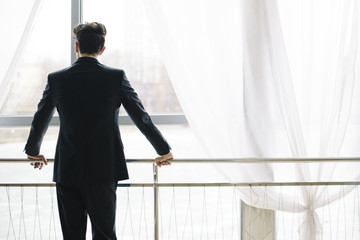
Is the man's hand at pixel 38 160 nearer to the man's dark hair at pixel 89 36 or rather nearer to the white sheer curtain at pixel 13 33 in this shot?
the man's dark hair at pixel 89 36

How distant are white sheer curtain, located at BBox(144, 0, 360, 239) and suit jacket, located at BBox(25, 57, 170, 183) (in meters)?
0.75

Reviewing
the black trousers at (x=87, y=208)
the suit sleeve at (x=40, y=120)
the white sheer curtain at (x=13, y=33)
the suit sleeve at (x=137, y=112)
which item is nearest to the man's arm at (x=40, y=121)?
the suit sleeve at (x=40, y=120)

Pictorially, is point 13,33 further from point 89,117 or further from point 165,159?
point 165,159

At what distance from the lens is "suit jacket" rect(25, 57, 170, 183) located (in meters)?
1.97

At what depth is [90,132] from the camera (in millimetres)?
1965

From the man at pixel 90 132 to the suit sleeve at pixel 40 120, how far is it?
28mm

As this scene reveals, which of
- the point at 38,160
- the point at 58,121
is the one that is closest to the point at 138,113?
the point at 38,160

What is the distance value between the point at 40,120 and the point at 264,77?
1483 millimetres

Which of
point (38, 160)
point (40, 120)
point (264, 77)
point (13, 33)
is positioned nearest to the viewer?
point (40, 120)

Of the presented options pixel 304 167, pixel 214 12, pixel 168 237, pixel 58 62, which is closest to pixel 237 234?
pixel 168 237

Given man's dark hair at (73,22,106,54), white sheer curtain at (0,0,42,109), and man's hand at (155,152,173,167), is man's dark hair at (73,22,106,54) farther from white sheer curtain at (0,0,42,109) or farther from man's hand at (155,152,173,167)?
white sheer curtain at (0,0,42,109)

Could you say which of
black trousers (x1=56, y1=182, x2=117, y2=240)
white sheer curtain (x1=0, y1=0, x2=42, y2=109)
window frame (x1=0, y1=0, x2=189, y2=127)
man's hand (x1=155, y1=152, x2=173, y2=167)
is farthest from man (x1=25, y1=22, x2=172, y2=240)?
window frame (x1=0, y1=0, x2=189, y2=127)

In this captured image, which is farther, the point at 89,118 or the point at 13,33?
the point at 13,33

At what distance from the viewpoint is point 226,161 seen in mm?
2406
